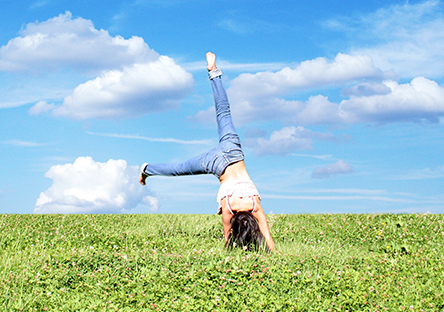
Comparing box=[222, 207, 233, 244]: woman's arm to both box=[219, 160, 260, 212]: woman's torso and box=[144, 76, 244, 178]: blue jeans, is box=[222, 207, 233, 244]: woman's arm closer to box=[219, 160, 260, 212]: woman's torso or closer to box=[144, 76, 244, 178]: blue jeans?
box=[219, 160, 260, 212]: woman's torso

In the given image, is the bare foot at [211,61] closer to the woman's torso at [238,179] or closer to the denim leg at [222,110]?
the denim leg at [222,110]

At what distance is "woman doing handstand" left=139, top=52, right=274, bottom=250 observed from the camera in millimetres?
8359

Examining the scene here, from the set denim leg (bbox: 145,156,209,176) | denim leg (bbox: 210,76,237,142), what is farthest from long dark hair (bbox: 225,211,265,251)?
denim leg (bbox: 210,76,237,142)

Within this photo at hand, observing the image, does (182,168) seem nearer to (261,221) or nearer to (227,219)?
(227,219)

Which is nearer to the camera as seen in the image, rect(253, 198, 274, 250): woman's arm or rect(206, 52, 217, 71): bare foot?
rect(253, 198, 274, 250): woman's arm

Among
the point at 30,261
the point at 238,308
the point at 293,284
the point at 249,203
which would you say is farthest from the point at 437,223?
the point at 30,261

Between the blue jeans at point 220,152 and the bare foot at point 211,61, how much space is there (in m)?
0.25

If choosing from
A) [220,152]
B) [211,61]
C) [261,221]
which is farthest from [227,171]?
[211,61]

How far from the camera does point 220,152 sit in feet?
28.0

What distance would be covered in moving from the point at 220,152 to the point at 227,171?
41cm

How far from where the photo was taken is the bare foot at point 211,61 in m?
8.78

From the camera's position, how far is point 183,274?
6.70m

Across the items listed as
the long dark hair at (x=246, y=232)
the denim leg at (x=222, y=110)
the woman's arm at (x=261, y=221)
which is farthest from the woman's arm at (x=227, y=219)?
the denim leg at (x=222, y=110)

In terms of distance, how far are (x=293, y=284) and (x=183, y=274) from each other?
1.72 m
